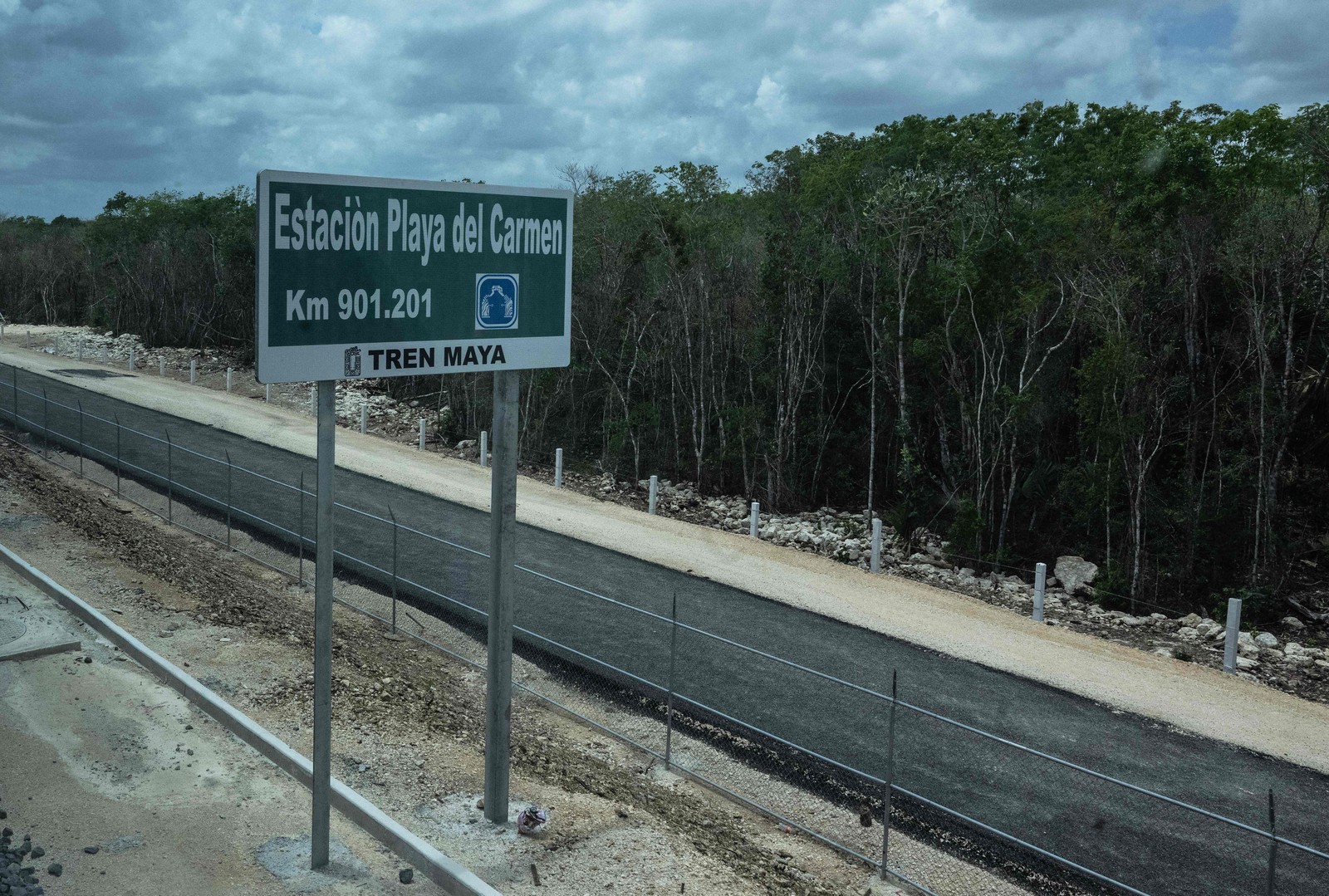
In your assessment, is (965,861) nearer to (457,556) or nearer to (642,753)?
(642,753)

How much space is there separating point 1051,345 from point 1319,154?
8715 mm

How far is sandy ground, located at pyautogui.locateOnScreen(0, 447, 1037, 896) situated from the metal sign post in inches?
31.9

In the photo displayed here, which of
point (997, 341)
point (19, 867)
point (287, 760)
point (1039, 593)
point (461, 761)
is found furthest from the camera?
point (997, 341)

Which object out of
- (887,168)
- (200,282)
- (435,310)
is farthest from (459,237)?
(200,282)

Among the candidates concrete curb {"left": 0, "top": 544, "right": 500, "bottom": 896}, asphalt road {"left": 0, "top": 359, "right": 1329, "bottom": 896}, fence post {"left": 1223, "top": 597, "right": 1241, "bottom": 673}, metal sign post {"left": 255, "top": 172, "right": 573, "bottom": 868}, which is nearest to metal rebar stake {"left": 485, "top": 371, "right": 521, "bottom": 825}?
metal sign post {"left": 255, "top": 172, "right": 573, "bottom": 868}

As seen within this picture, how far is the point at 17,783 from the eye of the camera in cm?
876

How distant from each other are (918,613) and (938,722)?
6.16m

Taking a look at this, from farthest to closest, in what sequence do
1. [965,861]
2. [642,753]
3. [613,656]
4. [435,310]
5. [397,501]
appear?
[397,501]
[613,656]
[642,753]
[965,861]
[435,310]

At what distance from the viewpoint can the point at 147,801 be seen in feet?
28.3

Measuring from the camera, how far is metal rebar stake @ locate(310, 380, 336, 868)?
23.4ft

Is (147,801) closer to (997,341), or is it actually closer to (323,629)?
(323,629)

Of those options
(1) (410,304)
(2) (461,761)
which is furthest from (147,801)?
(1) (410,304)

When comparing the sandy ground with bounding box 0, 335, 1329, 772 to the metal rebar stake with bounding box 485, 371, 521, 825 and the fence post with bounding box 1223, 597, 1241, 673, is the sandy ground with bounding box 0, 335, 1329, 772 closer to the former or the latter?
the fence post with bounding box 1223, 597, 1241, 673

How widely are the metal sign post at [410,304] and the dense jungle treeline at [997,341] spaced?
20.1 meters
